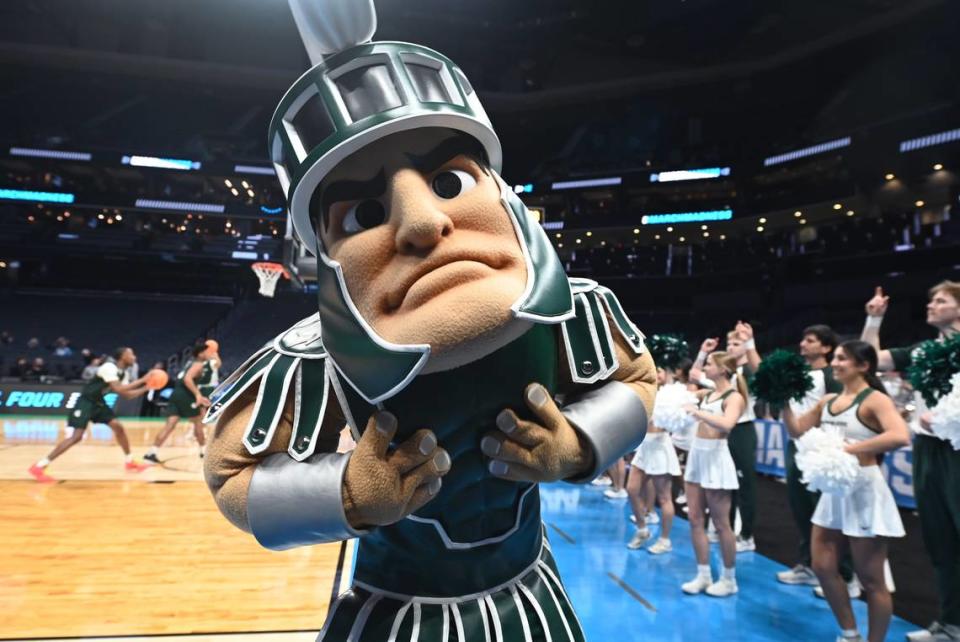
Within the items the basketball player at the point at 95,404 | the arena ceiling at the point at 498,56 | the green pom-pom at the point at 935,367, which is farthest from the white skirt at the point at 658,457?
the arena ceiling at the point at 498,56

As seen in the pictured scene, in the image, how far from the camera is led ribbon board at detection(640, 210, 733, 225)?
20969mm

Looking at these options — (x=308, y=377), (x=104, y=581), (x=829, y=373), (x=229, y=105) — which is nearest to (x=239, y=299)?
(x=229, y=105)

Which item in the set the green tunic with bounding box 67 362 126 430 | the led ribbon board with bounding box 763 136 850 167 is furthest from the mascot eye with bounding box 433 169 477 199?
the led ribbon board with bounding box 763 136 850 167

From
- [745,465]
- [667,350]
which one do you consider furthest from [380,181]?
[745,465]

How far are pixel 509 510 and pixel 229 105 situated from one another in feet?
90.2

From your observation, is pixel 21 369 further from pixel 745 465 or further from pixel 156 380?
pixel 745 465

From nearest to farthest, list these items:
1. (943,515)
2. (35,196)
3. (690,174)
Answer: (943,515) < (690,174) < (35,196)

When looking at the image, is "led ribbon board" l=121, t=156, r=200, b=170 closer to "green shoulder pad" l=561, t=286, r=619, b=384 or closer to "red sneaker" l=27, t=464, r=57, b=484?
"red sneaker" l=27, t=464, r=57, b=484

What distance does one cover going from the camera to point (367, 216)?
1.14 m

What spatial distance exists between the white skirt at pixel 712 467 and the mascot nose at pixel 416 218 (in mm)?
4025

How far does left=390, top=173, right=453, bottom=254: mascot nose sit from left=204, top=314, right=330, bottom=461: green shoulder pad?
33 centimetres

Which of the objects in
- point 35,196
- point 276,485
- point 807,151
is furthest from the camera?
point 35,196

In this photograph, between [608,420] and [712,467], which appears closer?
[608,420]

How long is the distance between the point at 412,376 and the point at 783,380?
12.0ft
